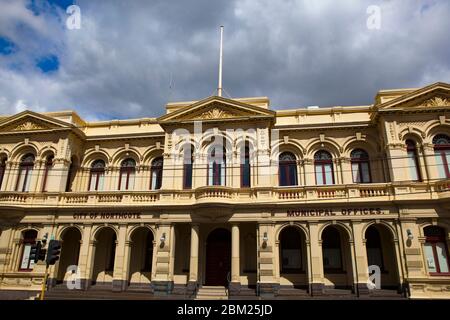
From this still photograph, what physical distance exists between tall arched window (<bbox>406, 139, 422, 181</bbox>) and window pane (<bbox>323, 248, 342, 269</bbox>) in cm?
679

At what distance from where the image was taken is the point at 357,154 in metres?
23.0

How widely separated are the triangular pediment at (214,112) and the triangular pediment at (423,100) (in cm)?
860

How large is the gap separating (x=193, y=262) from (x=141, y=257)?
15.5ft

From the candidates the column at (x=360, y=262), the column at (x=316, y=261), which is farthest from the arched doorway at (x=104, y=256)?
the column at (x=360, y=262)

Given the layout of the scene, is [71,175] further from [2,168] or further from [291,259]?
[291,259]

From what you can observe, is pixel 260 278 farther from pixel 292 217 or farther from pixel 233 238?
pixel 292 217

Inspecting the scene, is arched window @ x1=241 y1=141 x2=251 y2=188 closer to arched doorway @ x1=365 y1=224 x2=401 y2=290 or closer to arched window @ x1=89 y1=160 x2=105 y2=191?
arched doorway @ x1=365 y1=224 x2=401 y2=290

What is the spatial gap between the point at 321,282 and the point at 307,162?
27.1 feet

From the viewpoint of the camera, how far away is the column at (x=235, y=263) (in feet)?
63.3

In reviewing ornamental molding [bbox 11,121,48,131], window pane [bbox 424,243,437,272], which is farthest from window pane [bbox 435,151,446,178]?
ornamental molding [bbox 11,121,48,131]

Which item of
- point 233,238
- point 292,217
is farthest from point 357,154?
point 233,238

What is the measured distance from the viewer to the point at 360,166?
22.7 meters

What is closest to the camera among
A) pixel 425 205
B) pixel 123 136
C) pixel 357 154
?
pixel 425 205

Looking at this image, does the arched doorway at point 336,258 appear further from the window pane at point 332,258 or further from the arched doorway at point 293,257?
the arched doorway at point 293,257
